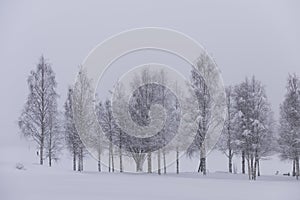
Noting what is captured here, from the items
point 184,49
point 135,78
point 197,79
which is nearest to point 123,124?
point 135,78

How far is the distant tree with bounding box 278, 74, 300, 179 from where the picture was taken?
93.7ft

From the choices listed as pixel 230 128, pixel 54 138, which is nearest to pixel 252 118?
pixel 230 128

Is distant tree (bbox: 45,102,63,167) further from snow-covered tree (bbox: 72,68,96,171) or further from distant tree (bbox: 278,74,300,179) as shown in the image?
distant tree (bbox: 278,74,300,179)

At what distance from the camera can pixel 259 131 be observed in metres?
26.9

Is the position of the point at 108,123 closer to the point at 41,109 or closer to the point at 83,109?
the point at 83,109

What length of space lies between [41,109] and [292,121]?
68.2 ft

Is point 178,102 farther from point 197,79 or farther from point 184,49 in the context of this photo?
point 184,49

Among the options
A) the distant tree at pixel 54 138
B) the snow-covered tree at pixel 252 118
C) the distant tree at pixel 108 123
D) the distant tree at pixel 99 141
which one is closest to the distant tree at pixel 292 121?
the snow-covered tree at pixel 252 118

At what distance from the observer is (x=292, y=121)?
28.9 metres

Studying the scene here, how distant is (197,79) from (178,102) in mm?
2783

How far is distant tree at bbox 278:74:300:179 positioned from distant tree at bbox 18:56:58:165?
64.8ft

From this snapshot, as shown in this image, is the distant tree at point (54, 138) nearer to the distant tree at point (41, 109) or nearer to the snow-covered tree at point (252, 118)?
the distant tree at point (41, 109)

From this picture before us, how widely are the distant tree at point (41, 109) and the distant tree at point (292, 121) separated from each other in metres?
19.7

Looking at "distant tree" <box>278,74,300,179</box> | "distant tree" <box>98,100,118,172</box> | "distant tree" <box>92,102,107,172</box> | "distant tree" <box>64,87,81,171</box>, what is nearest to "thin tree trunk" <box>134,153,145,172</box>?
"distant tree" <box>98,100,118,172</box>
